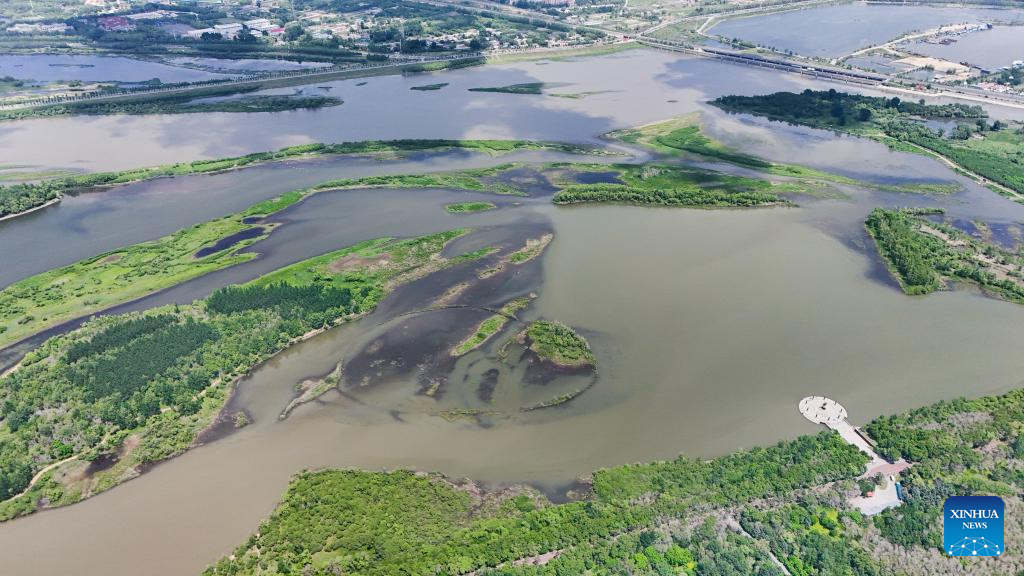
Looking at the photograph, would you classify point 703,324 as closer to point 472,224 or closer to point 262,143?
point 472,224

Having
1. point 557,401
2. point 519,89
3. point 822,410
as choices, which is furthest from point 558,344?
point 519,89

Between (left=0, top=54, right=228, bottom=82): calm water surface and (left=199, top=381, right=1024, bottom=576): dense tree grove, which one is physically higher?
(left=0, top=54, right=228, bottom=82): calm water surface

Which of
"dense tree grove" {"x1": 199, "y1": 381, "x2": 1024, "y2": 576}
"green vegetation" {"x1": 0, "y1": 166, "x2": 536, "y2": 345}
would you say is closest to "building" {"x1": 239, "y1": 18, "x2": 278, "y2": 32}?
"green vegetation" {"x1": 0, "y1": 166, "x2": 536, "y2": 345}

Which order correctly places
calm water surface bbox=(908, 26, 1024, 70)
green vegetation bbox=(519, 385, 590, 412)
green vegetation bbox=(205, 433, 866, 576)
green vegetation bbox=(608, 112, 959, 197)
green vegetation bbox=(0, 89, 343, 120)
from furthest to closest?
calm water surface bbox=(908, 26, 1024, 70), green vegetation bbox=(0, 89, 343, 120), green vegetation bbox=(608, 112, 959, 197), green vegetation bbox=(519, 385, 590, 412), green vegetation bbox=(205, 433, 866, 576)

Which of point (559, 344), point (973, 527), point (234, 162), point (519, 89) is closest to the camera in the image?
point (973, 527)

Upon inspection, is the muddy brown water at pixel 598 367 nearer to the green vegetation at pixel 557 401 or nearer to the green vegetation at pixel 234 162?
the green vegetation at pixel 557 401

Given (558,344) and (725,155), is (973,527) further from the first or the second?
(725,155)

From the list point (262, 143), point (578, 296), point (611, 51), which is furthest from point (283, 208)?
point (611, 51)

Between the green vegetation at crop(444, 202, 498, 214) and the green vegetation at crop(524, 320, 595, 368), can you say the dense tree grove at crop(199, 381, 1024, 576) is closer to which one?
the green vegetation at crop(524, 320, 595, 368)
